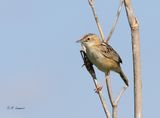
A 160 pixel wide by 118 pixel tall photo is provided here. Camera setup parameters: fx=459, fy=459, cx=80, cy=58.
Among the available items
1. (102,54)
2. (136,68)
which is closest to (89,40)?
(102,54)

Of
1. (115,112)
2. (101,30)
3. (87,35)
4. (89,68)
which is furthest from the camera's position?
(87,35)

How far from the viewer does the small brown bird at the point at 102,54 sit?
792cm

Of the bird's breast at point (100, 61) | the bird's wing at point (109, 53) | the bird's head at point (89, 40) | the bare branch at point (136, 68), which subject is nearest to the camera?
the bare branch at point (136, 68)

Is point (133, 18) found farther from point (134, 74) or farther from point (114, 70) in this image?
point (114, 70)

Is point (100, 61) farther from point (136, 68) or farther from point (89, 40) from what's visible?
point (136, 68)

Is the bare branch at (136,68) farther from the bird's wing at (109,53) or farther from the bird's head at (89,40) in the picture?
the bird's wing at (109,53)

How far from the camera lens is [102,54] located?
26.7ft

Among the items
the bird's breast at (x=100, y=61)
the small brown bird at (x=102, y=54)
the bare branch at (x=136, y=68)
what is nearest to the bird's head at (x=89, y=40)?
the small brown bird at (x=102, y=54)

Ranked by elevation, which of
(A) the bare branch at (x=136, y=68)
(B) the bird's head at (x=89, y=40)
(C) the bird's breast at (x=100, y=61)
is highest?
(A) the bare branch at (x=136, y=68)

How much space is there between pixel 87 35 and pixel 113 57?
637 millimetres

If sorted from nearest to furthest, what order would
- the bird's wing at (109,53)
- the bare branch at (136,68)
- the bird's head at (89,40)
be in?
the bare branch at (136,68) → the bird's head at (89,40) → the bird's wing at (109,53)

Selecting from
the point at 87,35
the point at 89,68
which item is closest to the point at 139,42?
the point at 89,68

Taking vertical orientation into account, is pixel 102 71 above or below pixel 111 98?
below

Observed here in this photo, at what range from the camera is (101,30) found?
386cm
